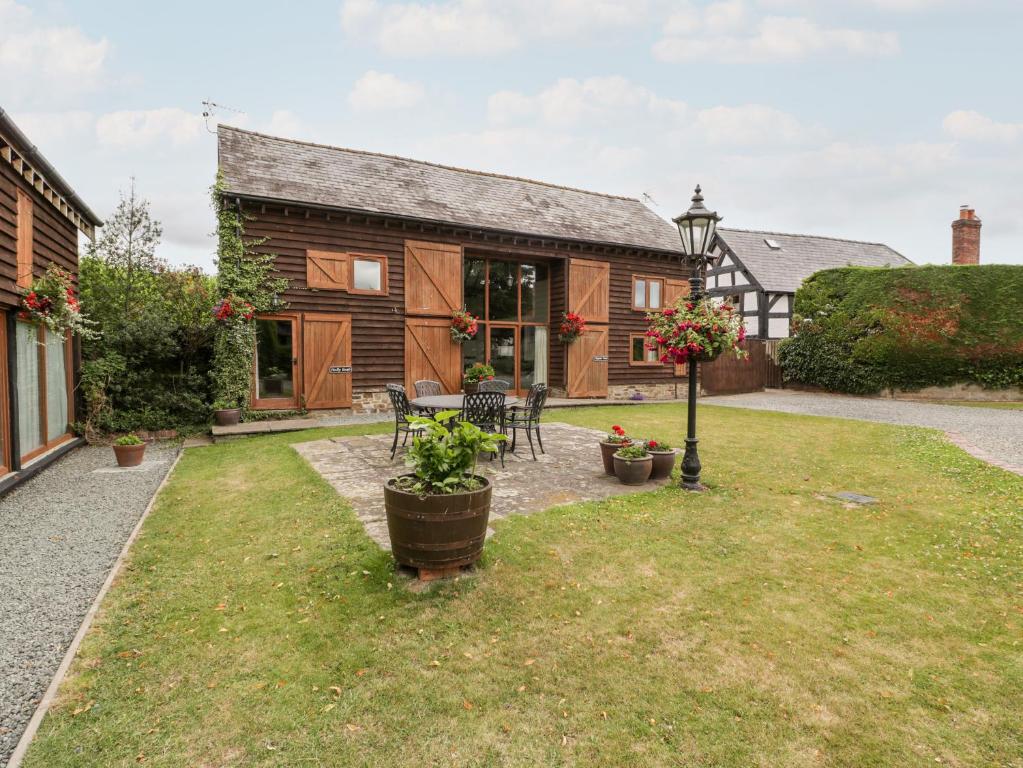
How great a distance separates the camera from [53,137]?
11.1m

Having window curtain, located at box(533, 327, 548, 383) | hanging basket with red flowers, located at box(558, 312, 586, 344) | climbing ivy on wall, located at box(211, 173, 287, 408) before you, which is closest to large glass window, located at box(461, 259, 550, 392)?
window curtain, located at box(533, 327, 548, 383)

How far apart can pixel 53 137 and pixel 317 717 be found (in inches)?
564

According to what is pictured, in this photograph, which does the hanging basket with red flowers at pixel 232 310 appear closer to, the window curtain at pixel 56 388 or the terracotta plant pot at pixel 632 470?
the window curtain at pixel 56 388

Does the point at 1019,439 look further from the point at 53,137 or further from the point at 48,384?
the point at 53,137

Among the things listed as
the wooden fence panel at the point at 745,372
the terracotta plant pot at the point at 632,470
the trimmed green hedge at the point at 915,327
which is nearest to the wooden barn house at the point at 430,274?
the wooden fence panel at the point at 745,372

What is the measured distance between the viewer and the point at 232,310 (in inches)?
395

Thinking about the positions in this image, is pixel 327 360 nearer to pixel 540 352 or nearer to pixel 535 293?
pixel 540 352

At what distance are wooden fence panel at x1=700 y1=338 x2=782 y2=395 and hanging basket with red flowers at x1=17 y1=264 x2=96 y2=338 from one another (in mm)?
15601

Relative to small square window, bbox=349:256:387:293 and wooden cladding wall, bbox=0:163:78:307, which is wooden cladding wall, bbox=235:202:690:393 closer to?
small square window, bbox=349:256:387:293

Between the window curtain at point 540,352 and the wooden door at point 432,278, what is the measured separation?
2902 mm

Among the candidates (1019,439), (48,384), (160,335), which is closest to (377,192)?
(160,335)

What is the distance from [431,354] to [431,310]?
3.48ft

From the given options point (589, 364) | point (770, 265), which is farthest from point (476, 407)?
point (770, 265)

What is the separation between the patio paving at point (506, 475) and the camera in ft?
16.4
